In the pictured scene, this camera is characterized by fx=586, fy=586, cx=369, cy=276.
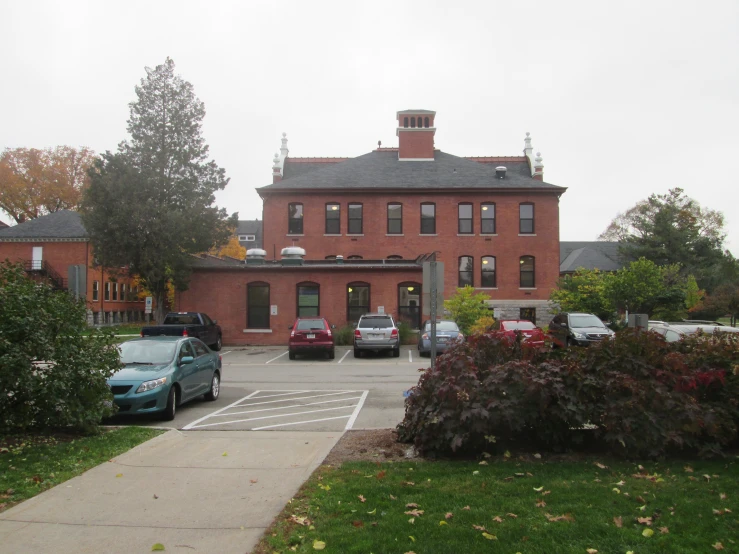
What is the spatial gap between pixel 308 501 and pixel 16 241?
51.7 m

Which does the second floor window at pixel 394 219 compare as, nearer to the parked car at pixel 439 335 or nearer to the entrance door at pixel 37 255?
the parked car at pixel 439 335

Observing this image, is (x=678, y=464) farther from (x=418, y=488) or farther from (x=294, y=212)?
(x=294, y=212)

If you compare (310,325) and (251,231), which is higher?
(251,231)

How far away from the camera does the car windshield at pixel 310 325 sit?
899 inches

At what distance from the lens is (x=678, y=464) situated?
21.2ft

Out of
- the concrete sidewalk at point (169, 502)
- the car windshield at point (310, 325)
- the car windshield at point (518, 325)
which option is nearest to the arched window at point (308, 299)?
the car windshield at point (310, 325)

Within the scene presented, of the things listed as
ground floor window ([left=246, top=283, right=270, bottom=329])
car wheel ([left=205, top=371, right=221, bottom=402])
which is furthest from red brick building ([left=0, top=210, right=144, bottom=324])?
car wheel ([left=205, top=371, right=221, bottom=402])

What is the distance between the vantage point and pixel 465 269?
39188 mm

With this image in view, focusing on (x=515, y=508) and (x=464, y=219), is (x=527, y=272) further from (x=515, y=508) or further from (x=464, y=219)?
(x=515, y=508)

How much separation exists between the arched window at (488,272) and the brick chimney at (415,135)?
8975mm

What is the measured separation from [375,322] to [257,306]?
906 cm

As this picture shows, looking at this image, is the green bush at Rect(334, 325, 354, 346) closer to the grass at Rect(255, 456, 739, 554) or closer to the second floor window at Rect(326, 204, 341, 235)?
the second floor window at Rect(326, 204, 341, 235)

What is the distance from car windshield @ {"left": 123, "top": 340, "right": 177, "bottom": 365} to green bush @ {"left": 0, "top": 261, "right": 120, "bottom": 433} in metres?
1.98

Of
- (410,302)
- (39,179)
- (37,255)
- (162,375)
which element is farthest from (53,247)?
(162,375)
